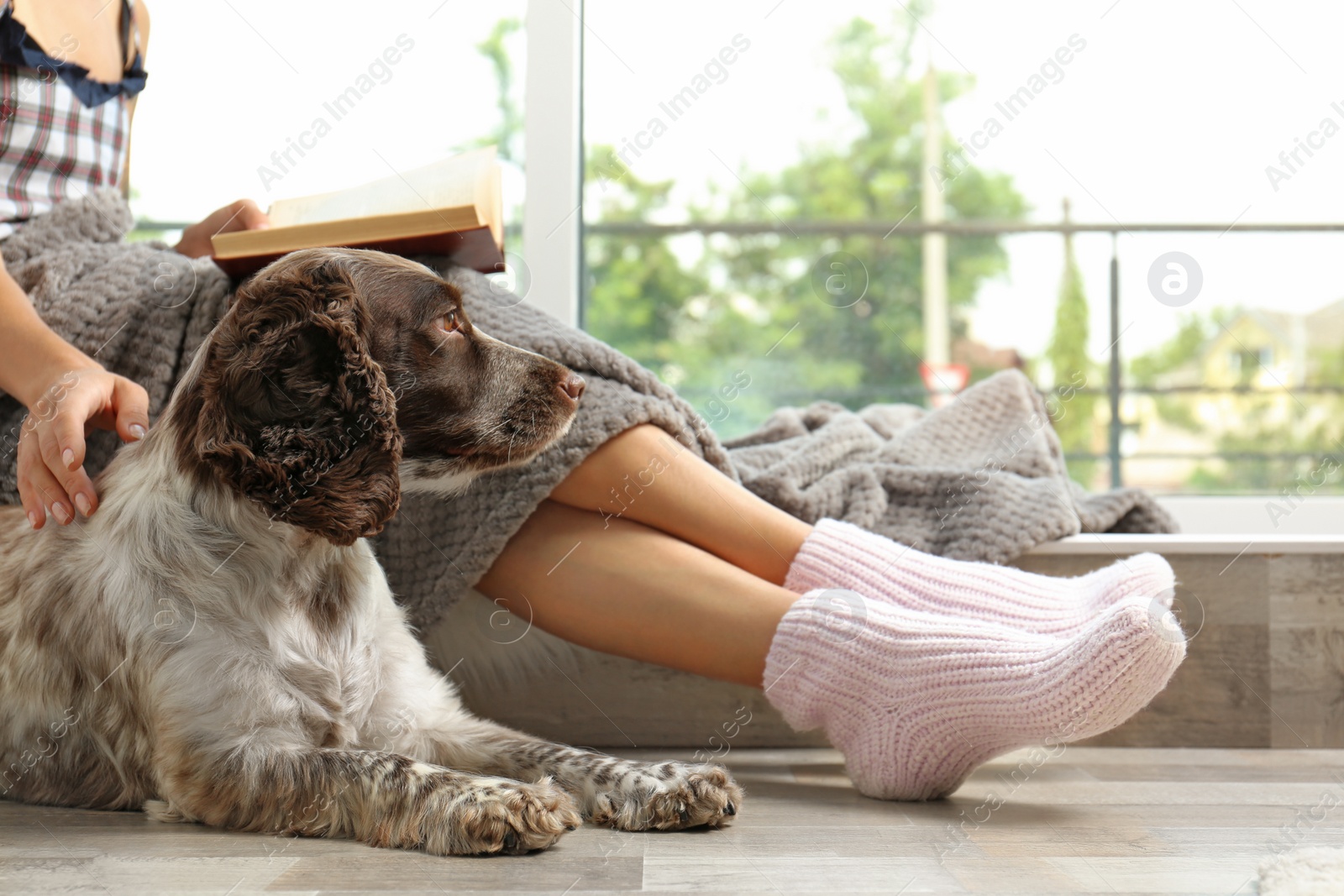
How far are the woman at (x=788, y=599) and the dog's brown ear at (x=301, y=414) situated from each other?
212mm

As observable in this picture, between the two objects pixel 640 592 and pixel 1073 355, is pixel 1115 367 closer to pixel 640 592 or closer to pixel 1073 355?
pixel 640 592

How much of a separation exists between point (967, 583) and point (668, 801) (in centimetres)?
55

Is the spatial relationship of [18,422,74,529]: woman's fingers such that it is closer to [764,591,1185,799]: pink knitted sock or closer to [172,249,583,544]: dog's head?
[172,249,583,544]: dog's head

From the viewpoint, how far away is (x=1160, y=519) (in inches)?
75.9

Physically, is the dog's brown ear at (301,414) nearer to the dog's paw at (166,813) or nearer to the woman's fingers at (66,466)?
the woman's fingers at (66,466)

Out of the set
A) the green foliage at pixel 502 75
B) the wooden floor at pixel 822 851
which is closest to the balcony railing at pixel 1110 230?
the green foliage at pixel 502 75

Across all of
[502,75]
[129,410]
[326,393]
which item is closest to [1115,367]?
[502,75]

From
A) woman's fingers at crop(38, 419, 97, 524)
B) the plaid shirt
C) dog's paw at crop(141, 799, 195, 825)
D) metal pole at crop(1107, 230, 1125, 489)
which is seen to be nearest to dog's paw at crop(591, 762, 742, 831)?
dog's paw at crop(141, 799, 195, 825)

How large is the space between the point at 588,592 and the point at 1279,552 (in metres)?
1.23

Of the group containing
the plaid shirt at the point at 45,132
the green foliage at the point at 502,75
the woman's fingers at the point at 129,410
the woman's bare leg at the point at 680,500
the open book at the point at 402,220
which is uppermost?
the green foliage at the point at 502,75

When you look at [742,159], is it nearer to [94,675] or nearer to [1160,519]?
[1160,519]

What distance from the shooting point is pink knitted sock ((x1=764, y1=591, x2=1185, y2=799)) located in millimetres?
1204

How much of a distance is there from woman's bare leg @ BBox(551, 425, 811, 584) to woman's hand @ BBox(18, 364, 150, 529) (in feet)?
1.89

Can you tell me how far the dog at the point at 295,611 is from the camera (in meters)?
1.13
